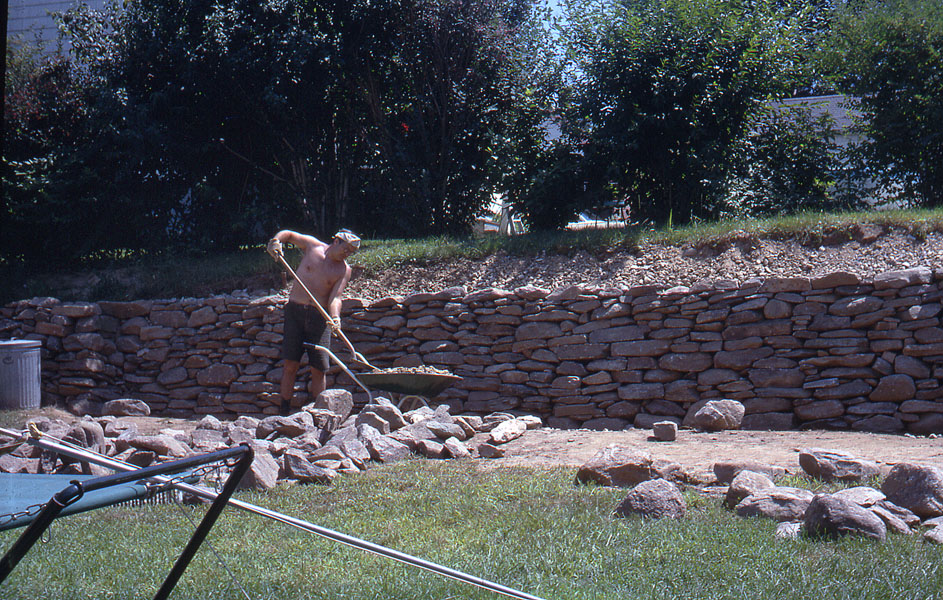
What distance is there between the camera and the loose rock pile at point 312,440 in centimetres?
496

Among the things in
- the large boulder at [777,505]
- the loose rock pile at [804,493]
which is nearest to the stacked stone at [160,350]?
the loose rock pile at [804,493]

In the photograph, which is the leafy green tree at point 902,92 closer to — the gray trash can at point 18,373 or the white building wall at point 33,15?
the gray trash can at point 18,373

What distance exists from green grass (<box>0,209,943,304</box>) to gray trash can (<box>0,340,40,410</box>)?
1606mm

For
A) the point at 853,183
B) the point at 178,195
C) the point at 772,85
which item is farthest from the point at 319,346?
the point at 853,183

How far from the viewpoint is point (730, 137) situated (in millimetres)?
9547

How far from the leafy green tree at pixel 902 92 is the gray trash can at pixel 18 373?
9.92 meters

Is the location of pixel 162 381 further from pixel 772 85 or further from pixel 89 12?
pixel 772 85

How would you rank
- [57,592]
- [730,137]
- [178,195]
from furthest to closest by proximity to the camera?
1. [178,195]
2. [730,137]
3. [57,592]

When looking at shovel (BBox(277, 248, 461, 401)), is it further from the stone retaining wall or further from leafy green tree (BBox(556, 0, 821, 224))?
leafy green tree (BBox(556, 0, 821, 224))

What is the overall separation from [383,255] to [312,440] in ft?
13.2

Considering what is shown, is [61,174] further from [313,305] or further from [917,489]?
[917,489]

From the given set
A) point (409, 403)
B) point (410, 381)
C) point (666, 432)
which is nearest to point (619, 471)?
point (666, 432)

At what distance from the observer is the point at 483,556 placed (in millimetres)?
3336

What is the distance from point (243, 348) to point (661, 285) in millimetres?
4667
